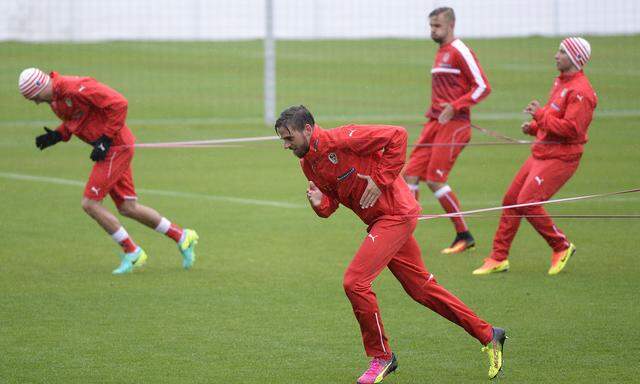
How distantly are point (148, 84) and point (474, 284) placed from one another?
981 inches

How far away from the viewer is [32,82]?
35.9 ft

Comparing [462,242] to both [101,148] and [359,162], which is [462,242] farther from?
[359,162]

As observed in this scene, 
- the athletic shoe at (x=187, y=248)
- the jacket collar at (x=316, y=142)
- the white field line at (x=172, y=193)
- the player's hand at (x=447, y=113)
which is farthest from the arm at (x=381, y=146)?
the white field line at (x=172, y=193)

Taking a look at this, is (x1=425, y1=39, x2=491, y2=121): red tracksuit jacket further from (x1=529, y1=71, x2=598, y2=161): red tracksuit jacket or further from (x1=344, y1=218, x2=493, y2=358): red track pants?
(x1=344, y1=218, x2=493, y2=358): red track pants

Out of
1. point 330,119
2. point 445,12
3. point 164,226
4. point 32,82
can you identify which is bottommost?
point 330,119

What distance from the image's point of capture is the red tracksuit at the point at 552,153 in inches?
420

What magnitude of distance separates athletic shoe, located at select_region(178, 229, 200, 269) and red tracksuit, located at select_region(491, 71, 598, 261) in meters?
3.09

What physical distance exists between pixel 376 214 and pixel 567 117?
3672mm

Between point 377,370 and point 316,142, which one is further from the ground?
point 316,142

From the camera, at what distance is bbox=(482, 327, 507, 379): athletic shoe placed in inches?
300

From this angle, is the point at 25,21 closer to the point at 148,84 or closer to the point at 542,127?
the point at 148,84

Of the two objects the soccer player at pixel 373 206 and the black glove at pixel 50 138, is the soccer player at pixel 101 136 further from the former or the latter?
the soccer player at pixel 373 206

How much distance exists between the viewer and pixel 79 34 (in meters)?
35.5

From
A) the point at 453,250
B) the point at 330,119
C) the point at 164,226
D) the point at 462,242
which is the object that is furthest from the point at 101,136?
the point at 330,119
